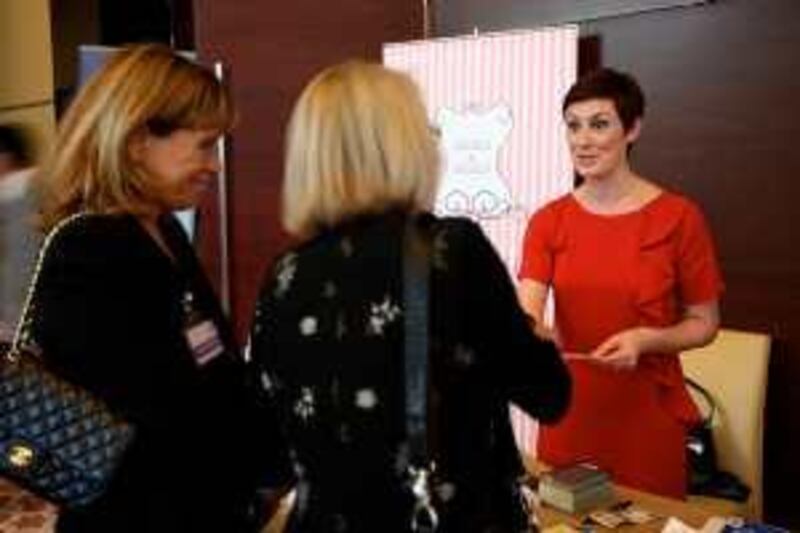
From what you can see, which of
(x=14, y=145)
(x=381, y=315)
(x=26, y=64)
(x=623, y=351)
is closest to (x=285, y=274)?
(x=381, y=315)

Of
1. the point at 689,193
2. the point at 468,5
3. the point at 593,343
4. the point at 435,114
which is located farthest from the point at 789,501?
the point at 468,5

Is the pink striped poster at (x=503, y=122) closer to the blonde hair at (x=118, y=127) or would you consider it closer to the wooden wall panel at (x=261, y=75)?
the wooden wall panel at (x=261, y=75)

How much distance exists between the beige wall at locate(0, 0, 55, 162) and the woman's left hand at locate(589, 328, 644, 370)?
466 cm

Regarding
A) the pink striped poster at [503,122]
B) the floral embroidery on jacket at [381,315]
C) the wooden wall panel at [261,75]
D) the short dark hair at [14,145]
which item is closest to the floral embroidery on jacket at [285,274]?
the floral embroidery on jacket at [381,315]

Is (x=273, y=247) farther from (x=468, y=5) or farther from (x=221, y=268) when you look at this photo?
(x=468, y=5)

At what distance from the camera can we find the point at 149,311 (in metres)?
1.27

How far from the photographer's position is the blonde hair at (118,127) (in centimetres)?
131

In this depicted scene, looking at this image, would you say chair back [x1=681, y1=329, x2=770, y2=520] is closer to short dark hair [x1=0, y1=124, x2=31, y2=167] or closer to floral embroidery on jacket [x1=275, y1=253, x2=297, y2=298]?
floral embroidery on jacket [x1=275, y1=253, x2=297, y2=298]

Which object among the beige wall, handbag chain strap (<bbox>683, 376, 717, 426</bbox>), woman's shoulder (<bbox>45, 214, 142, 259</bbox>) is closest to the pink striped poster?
handbag chain strap (<bbox>683, 376, 717, 426</bbox>)

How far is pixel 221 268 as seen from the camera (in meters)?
4.25

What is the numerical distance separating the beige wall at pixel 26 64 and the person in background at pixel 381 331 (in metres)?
4.94

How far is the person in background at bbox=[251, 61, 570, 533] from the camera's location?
119 cm

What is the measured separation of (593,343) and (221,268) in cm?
252

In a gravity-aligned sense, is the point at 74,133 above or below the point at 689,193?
above
